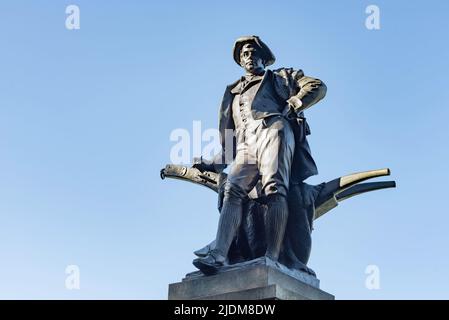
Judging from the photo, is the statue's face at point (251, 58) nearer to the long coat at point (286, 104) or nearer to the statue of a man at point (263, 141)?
the statue of a man at point (263, 141)

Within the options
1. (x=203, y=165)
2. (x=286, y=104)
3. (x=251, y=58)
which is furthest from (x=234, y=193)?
(x=251, y=58)

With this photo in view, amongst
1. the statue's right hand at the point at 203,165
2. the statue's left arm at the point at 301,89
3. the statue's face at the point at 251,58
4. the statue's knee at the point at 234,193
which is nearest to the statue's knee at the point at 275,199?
the statue's knee at the point at 234,193

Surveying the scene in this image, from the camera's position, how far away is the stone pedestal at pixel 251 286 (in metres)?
10.0

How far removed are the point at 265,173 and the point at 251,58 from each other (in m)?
2.22

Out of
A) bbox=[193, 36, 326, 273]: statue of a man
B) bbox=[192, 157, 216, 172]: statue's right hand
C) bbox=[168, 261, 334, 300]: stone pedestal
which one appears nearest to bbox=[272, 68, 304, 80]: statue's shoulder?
bbox=[193, 36, 326, 273]: statue of a man

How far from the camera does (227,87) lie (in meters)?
12.7

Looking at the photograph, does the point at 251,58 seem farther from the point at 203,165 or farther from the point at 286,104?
the point at 203,165

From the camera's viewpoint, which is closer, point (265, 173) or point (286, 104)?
point (265, 173)

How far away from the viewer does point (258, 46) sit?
12414 mm

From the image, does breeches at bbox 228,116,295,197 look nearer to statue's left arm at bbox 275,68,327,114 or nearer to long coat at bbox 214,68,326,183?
long coat at bbox 214,68,326,183
